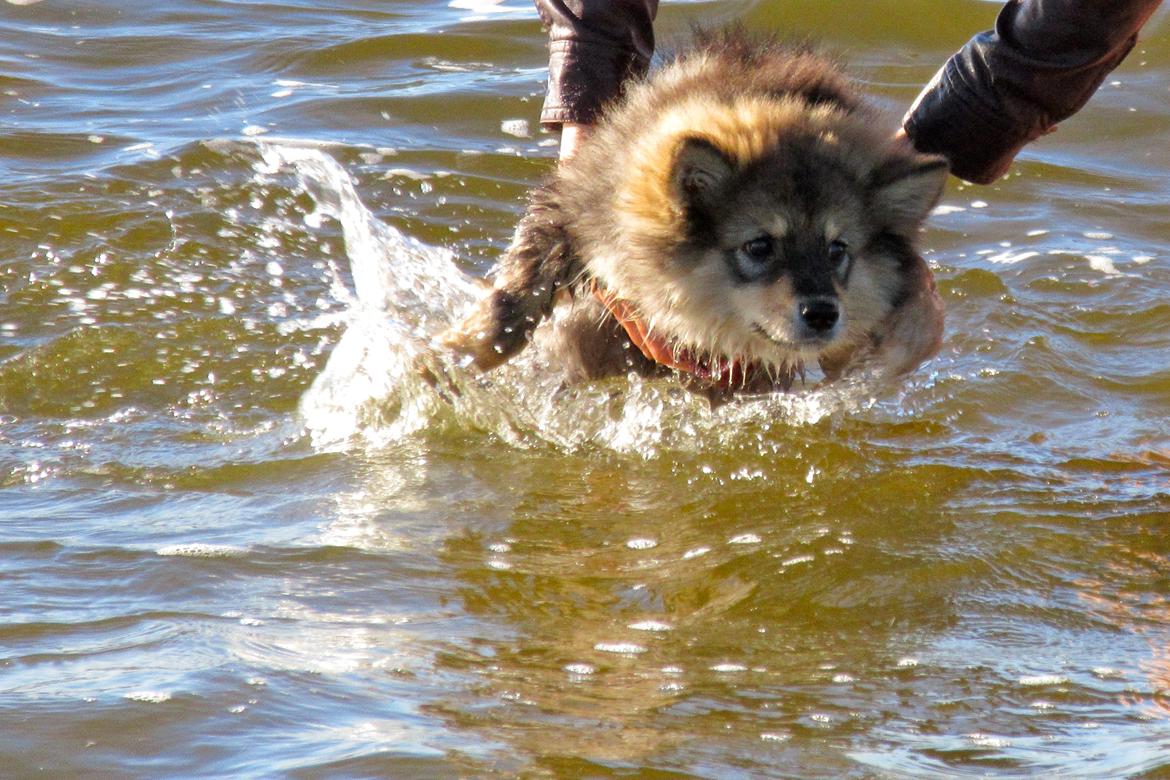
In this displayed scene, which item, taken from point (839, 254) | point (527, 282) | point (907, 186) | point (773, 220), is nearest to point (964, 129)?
point (907, 186)

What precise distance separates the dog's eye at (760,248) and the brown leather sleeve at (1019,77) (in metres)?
0.90

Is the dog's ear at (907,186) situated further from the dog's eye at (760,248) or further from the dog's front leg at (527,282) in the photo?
the dog's front leg at (527,282)

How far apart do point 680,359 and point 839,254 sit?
69cm

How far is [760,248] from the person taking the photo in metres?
4.54

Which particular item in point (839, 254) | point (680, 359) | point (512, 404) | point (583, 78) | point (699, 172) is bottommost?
point (512, 404)

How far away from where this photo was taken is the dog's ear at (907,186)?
4574 millimetres

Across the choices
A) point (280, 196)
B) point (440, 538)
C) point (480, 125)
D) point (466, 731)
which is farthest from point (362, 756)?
point (480, 125)

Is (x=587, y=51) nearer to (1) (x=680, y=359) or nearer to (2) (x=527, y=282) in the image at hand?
(2) (x=527, y=282)

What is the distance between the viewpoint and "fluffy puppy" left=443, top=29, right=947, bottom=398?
448 cm

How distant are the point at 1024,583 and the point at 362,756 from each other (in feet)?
6.59

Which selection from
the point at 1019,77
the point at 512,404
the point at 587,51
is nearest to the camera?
the point at 1019,77

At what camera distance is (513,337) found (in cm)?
493

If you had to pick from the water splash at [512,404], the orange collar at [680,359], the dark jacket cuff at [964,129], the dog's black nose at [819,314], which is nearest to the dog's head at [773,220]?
the dog's black nose at [819,314]

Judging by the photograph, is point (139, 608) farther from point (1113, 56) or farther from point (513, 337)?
point (1113, 56)
